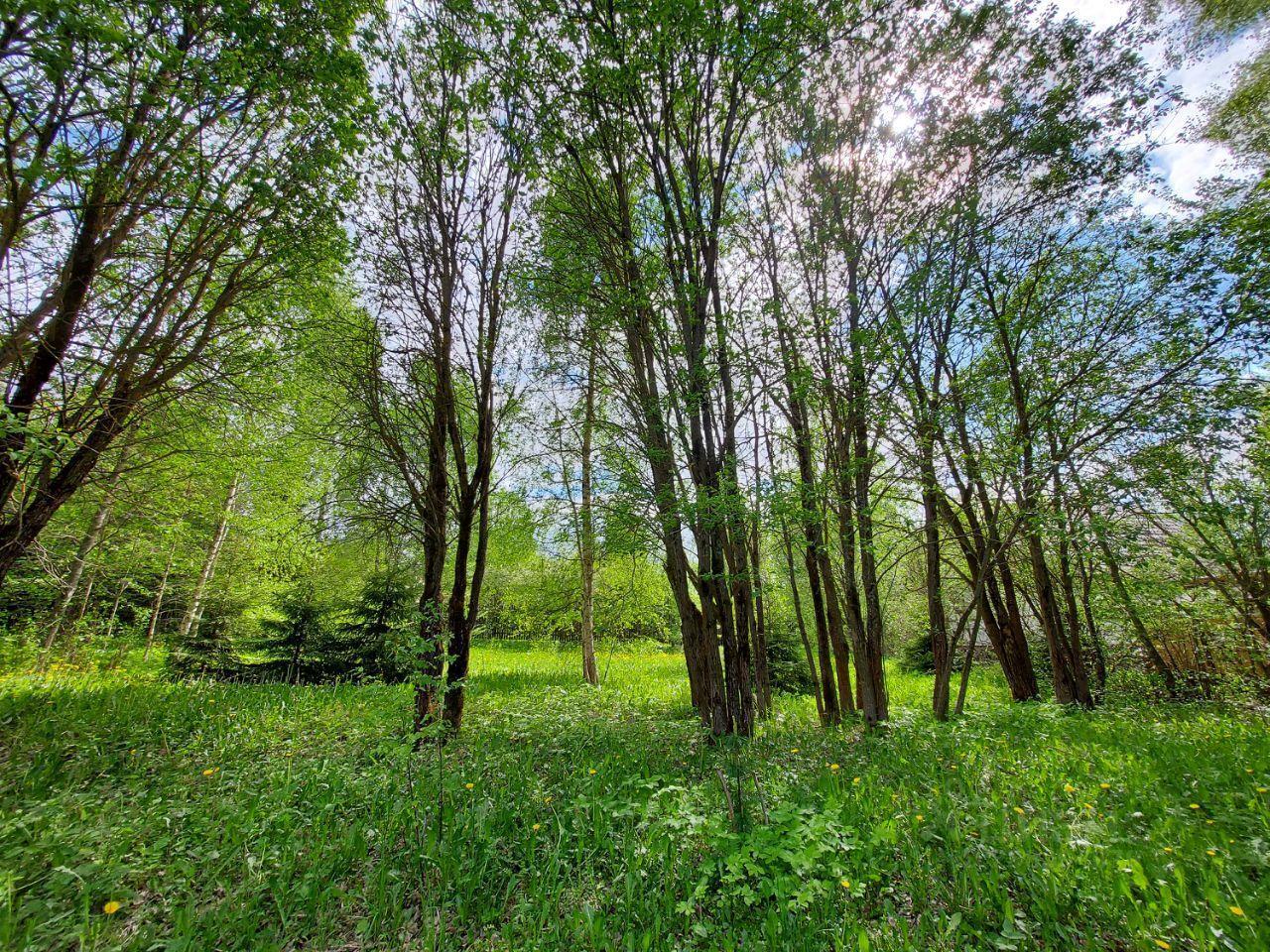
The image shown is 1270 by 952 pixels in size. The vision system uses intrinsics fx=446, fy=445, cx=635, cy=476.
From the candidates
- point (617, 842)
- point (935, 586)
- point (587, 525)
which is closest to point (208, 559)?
point (587, 525)

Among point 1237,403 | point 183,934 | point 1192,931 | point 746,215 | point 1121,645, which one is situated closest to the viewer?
point 1192,931

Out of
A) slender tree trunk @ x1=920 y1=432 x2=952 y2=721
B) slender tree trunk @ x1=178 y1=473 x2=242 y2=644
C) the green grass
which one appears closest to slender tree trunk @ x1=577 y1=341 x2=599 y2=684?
the green grass

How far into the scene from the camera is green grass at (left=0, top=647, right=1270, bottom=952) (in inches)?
83.2

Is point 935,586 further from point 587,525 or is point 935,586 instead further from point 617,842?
point 617,842

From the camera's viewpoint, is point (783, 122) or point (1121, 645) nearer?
point (783, 122)

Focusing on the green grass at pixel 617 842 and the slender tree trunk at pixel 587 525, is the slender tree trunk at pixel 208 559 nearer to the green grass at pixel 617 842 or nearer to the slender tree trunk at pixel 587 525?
the green grass at pixel 617 842

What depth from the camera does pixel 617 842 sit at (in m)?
2.89

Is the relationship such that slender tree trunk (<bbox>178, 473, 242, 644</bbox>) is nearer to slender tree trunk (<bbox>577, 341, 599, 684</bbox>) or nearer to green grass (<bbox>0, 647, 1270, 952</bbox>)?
green grass (<bbox>0, 647, 1270, 952</bbox>)

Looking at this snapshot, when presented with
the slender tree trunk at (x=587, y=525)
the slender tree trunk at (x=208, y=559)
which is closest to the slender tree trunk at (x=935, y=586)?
the slender tree trunk at (x=587, y=525)

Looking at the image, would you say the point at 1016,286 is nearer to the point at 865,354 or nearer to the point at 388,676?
the point at 865,354

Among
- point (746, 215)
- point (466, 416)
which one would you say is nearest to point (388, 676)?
point (466, 416)

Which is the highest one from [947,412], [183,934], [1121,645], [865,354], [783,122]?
[783,122]

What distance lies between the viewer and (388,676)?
9.28 metres

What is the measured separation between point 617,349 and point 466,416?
2767mm
